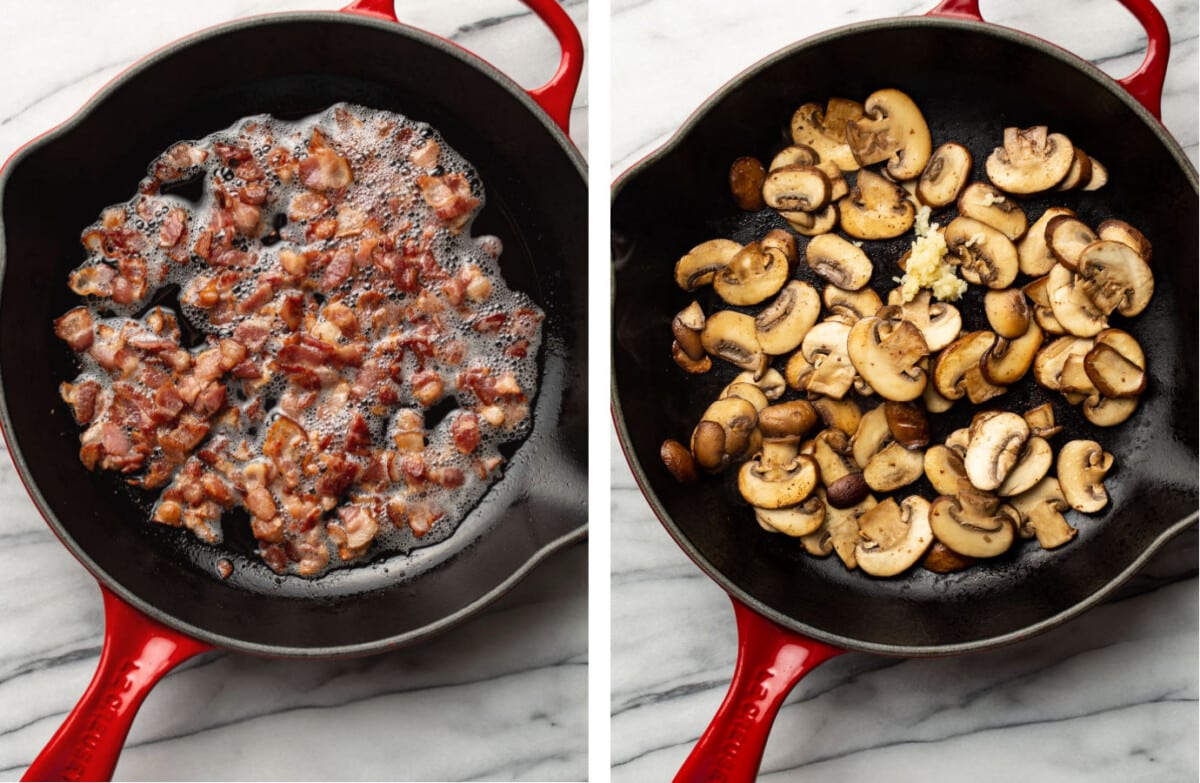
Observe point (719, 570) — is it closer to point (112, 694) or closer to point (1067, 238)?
point (1067, 238)

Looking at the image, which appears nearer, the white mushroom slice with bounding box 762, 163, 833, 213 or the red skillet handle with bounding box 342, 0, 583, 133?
the red skillet handle with bounding box 342, 0, 583, 133

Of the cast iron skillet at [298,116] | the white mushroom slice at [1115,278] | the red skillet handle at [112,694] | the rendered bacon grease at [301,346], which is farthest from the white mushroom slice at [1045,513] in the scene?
the red skillet handle at [112,694]

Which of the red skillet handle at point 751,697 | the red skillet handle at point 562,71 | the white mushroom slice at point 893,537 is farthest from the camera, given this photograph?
the white mushroom slice at point 893,537

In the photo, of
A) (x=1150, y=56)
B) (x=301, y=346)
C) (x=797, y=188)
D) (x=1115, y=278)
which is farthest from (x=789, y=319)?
(x=301, y=346)

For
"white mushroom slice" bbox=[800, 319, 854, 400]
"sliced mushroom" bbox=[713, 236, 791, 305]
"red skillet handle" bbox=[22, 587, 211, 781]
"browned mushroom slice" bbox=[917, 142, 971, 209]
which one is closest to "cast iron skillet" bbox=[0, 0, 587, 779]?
"red skillet handle" bbox=[22, 587, 211, 781]

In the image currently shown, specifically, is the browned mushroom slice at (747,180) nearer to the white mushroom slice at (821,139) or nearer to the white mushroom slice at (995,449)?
the white mushroom slice at (821,139)

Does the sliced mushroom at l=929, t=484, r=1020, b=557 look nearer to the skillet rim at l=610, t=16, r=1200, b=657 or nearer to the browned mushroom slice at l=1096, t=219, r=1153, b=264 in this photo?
the skillet rim at l=610, t=16, r=1200, b=657

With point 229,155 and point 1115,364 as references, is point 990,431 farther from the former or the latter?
point 229,155
